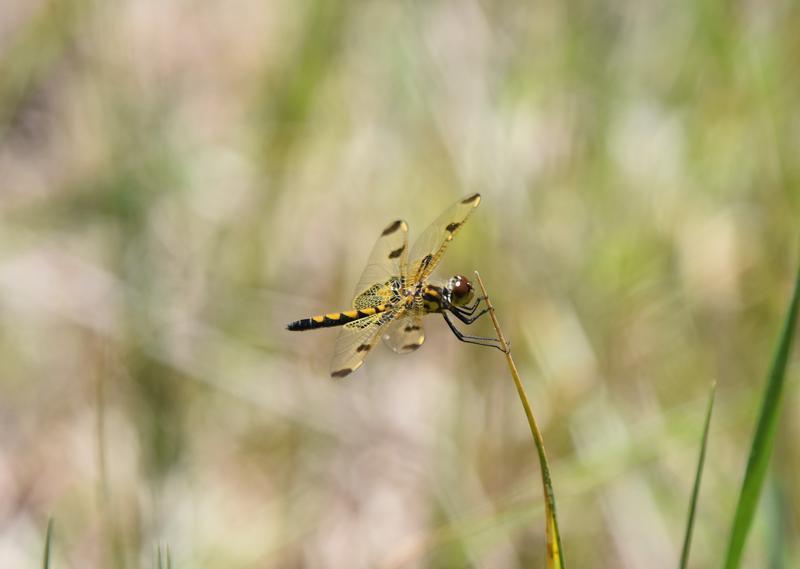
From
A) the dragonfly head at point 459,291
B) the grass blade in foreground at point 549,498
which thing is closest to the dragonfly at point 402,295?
the dragonfly head at point 459,291

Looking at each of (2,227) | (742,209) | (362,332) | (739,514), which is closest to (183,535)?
(362,332)

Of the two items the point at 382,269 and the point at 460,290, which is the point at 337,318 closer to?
the point at 382,269

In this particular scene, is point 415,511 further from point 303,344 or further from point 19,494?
point 19,494

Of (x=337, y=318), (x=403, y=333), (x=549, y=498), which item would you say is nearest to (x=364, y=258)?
(x=337, y=318)

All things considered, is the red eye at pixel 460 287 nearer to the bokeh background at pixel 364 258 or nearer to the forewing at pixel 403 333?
the forewing at pixel 403 333

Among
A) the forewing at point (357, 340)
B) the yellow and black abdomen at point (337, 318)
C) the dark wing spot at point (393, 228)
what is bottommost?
the forewing at point (357, 340)
